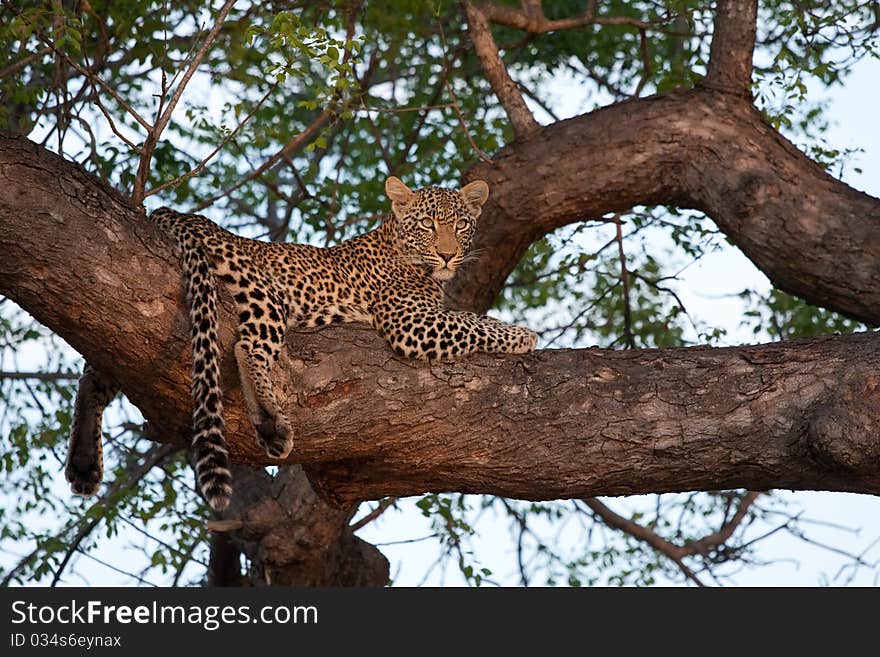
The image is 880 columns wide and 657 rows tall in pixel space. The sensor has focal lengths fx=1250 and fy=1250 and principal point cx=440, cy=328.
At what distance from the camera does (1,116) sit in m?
8.44

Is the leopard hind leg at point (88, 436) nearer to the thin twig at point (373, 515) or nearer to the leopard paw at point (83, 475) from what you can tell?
the leopard paw at point (83, 475)

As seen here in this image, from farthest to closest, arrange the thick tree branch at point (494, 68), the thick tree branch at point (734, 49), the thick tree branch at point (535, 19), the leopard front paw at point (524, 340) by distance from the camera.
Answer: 1. the thick tree branch at point (535, 19)
2. the thick tree branch at point (494, 68)
3. the thick tree branch at point (734, 49)
4. the leopard front paw at point (524, 340)

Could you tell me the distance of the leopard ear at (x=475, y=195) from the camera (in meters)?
8.66

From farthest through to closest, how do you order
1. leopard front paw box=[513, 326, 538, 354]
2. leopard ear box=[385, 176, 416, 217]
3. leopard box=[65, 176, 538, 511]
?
leopard ear box=[385, 176, 416, 217], leopard front paw box=[513, 326, 538, 354], leopard box=[65, 176, 538, 511]

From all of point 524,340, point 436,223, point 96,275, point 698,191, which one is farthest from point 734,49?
point 96,275

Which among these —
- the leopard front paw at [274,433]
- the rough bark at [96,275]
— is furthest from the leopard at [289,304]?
the rough bark at [96,275]

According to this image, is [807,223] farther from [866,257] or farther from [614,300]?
[614,300]

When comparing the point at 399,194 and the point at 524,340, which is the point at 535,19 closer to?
the point at 399,194

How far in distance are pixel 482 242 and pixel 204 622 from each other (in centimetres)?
356

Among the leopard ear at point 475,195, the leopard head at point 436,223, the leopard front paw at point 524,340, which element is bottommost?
the leopard front paw at point 524,340

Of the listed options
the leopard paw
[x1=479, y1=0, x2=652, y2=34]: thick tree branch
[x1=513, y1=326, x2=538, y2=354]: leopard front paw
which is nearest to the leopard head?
[x1=513, y1=326, x2=538, y2=354]: leopard front paw

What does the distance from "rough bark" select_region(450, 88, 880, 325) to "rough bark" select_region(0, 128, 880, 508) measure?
1.55 m

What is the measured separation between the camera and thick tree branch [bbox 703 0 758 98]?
345 inches

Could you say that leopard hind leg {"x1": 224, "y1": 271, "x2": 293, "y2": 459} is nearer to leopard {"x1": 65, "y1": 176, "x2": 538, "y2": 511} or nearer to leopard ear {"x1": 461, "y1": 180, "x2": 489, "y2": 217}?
leopard {"x1": 65, "y1": 176, "x2": 538, "y2": 511}
